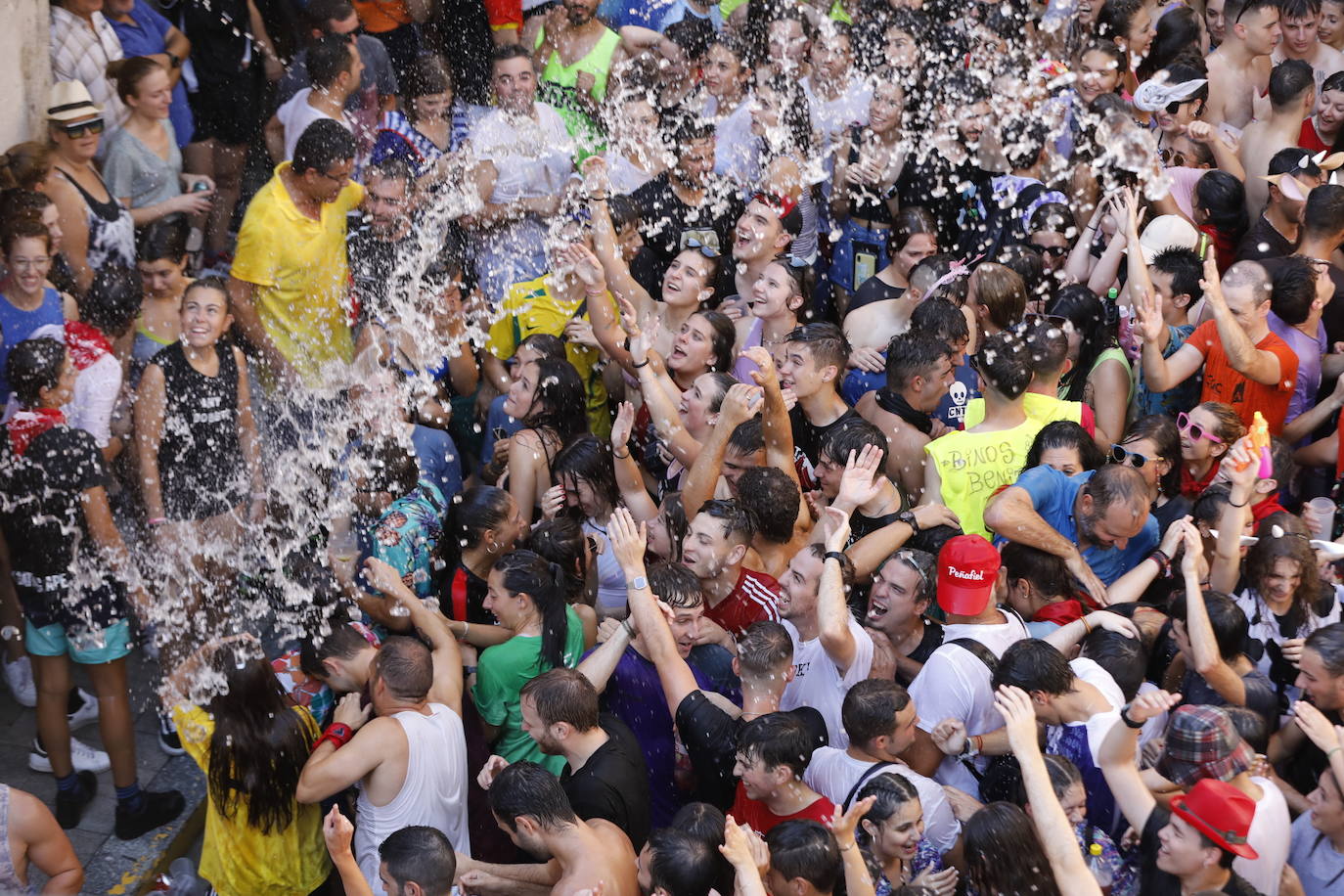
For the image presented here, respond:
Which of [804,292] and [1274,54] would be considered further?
[1274,54]

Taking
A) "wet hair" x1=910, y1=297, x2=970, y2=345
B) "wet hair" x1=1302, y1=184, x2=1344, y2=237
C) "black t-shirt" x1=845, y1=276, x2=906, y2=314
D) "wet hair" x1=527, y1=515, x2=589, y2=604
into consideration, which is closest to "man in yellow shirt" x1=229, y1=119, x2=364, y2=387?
"wet hair" x1=527, y1=515, x2=589, y2=604

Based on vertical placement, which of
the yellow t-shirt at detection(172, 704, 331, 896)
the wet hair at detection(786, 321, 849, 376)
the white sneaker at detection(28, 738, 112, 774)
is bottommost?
the white sneaker at detection(28, 738, 112, 774)

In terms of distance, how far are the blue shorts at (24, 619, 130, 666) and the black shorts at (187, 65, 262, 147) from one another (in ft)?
12.3

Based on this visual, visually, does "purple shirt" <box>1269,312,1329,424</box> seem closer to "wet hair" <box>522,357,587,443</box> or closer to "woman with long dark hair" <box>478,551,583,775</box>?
"wet hair" <box>522,357,587,443</box>

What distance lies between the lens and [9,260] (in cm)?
586

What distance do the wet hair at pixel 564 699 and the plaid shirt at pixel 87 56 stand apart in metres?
4.47

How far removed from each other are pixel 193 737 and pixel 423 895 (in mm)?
1322

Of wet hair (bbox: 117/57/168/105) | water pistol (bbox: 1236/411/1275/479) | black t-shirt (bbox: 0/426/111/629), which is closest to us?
water pistol (bbox: 1236/411/1275/479)

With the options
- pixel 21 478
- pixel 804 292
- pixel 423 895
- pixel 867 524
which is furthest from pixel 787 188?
pixel 423 895

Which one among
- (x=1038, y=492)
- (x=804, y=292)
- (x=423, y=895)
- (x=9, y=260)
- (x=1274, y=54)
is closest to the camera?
(x=423, y=895)

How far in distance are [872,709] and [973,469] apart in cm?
162

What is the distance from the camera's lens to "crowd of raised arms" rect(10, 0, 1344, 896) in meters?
4.12

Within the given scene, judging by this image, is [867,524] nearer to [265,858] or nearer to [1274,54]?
[265,858]

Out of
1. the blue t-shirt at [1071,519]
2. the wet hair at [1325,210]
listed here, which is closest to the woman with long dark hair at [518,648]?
the blue t-shirt at [1071,519]
